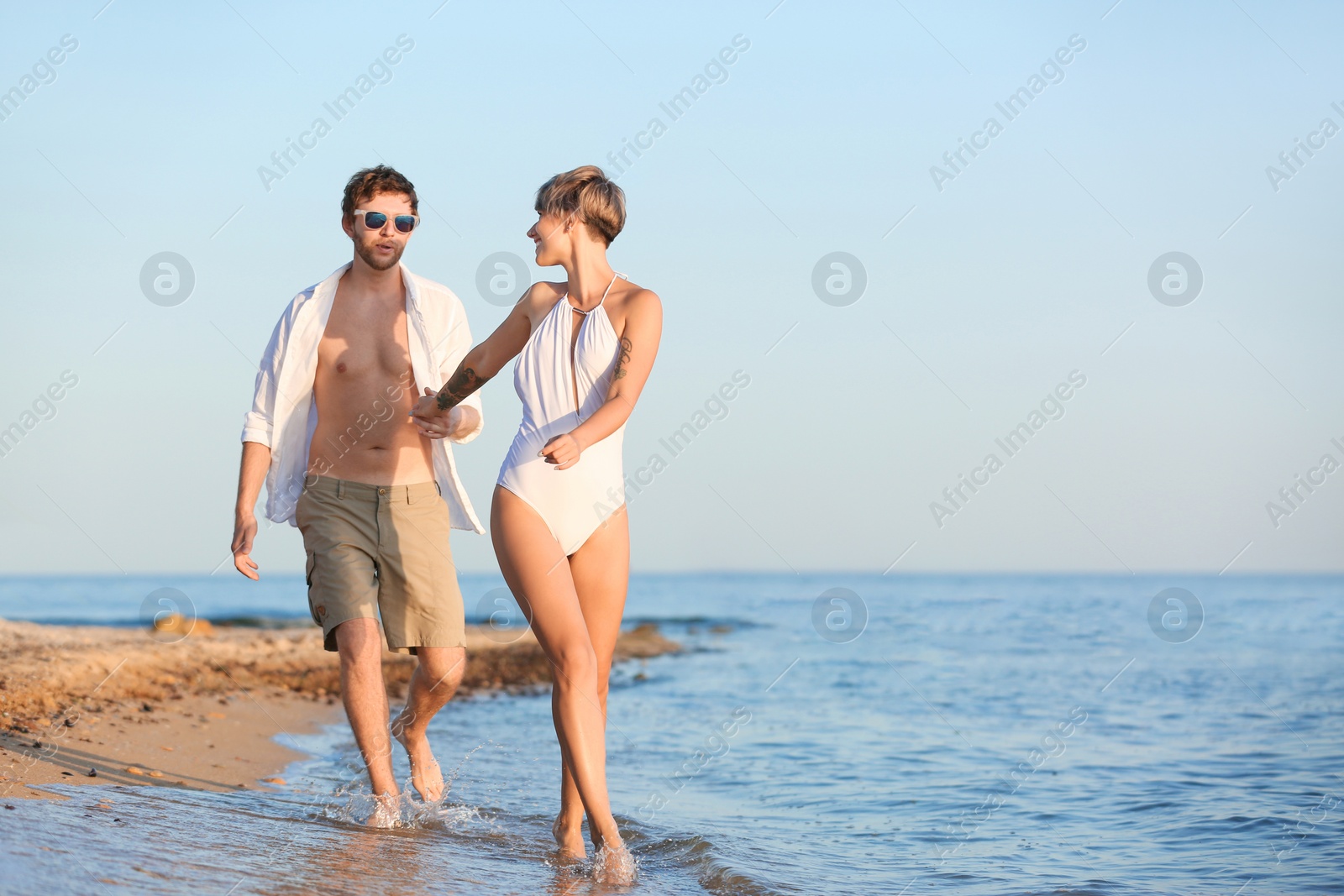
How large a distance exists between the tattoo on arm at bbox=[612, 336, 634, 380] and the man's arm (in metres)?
1.59

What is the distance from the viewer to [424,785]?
4.76 m

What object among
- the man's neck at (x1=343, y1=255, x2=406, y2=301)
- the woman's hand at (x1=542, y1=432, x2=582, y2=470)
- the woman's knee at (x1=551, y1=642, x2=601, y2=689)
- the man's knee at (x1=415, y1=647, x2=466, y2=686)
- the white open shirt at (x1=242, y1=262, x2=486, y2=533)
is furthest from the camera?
the man's neck at (x1=343, y1=255, x2=406, y2=301)

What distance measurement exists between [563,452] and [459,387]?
1.13 metres

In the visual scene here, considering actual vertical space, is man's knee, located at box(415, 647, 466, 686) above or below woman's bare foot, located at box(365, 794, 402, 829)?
above

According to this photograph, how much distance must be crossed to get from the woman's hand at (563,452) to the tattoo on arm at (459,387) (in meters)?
0.97

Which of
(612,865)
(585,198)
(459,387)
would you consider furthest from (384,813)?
(585,198)

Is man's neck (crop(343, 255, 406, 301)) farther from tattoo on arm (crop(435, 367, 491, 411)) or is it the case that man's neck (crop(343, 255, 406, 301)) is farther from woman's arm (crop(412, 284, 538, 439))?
tattoo on arm (crop(435, 367, 491, 411))

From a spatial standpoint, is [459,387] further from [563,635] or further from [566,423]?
[563,635]

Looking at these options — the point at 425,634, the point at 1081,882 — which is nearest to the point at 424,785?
the point at 425,634

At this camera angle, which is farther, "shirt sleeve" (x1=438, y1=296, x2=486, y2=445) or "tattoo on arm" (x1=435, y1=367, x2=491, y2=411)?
"shirt sleeve" (x1=438, y1=296, x2=486, y2=445)

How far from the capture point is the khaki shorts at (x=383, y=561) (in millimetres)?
4379

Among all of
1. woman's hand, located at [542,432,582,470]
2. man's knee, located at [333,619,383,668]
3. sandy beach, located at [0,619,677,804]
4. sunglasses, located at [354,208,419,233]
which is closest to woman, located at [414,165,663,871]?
woman's hand, located at [542,432,582,470]

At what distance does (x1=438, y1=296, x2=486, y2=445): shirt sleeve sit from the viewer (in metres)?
4.57

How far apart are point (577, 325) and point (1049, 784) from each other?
4.91m
